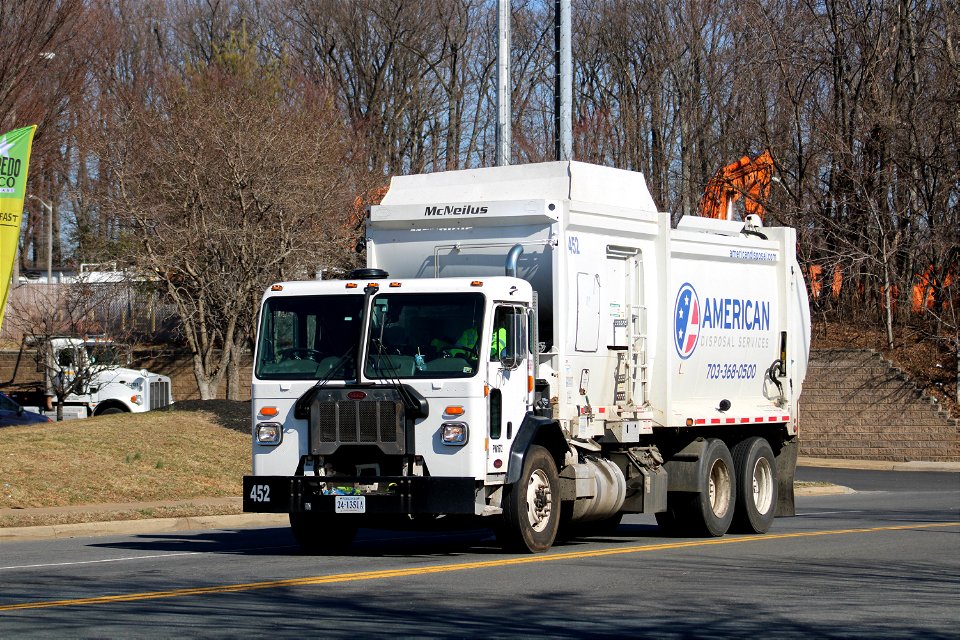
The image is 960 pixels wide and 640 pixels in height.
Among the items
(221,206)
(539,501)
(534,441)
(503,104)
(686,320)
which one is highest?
(503,104)

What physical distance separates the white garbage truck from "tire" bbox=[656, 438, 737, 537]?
0.03 metres

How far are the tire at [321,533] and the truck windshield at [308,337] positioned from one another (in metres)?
1.62

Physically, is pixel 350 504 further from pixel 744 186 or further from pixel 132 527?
pixel 744 186

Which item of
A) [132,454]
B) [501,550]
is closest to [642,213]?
[501,550]

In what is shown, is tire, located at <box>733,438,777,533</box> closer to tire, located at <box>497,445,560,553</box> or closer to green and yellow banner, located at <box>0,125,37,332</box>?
tire, located at <box>497,445,560,553</box>

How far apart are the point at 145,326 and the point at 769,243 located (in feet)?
87.6

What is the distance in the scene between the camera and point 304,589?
11297 mm

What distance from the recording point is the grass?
67.8 ft

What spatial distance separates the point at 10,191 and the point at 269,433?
9.38m

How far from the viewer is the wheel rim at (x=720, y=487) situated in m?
17.4

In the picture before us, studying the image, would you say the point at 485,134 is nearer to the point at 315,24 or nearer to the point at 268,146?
the point at 315,24

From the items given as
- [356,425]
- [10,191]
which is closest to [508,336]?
[356,425]

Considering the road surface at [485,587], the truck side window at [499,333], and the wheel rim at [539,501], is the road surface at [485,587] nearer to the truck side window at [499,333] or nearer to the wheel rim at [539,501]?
the wheel rim at [539,501]

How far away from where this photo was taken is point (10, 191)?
2120 centimetres
